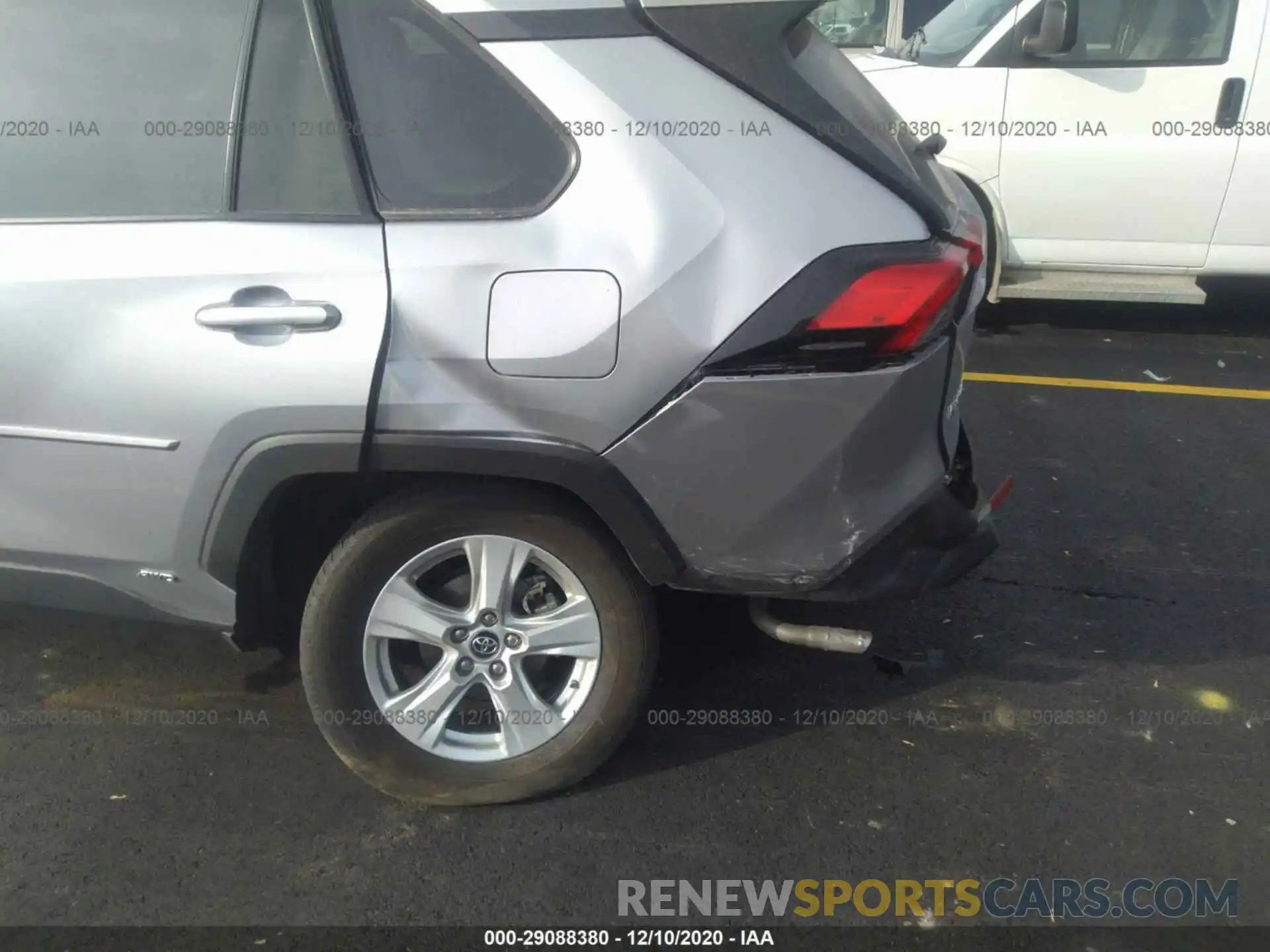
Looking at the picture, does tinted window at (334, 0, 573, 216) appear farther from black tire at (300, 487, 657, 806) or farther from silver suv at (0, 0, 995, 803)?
black tire at (300, 487, 657, 806)

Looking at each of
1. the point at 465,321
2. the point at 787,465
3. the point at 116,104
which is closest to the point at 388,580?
the point at 465,321

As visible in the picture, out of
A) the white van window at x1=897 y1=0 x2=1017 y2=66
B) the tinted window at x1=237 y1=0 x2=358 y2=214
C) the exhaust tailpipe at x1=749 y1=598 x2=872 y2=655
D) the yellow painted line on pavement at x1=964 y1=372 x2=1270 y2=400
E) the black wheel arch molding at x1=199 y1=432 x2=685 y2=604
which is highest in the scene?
the tinted window at x1=237 y1=0 x2=358 y2=214

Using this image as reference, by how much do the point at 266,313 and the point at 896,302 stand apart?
126 cm

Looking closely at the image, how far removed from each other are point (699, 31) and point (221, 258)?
3.52ft

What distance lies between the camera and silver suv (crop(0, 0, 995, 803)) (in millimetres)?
2252

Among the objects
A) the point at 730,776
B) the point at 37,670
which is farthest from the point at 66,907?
the point at 730,776

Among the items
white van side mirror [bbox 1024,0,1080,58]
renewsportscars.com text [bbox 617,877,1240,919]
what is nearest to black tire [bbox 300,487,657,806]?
renewsportscars.com text [bbox 617,877,1240,919]

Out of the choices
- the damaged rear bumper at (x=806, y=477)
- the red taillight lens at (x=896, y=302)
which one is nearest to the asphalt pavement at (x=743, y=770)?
the damaged rear bumper at (x=806, y=477)

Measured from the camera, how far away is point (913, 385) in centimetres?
236

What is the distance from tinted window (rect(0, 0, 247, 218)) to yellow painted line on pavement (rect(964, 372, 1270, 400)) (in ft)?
13.0

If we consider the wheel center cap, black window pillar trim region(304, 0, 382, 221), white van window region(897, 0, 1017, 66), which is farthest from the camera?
white van window region(897, 0, 1017, 66)

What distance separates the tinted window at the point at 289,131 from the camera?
2.36 m

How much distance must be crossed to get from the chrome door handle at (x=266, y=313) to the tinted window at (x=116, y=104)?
0.75 feet

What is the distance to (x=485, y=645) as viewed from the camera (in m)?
Answer: 2.59
